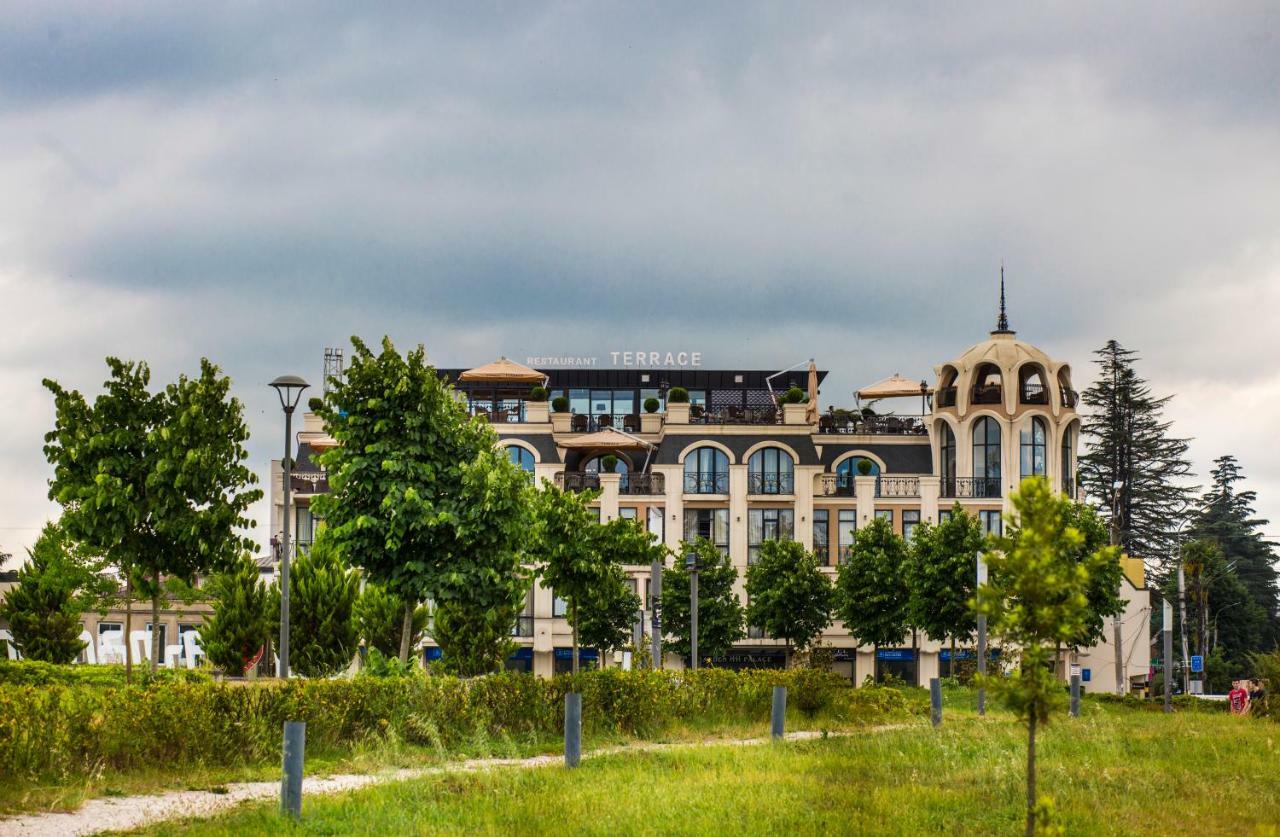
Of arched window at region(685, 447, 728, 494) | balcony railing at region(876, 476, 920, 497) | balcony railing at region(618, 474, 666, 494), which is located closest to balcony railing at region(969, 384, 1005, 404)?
balcony railing at region(876, 476, 920, 497)

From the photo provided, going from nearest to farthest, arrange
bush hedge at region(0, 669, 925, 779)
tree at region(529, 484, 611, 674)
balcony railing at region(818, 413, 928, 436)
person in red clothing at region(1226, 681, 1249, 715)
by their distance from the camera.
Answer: bush hedge at region(0, 669, 925, 779)
tree at region(529, 484, 611, 674)
person in red clothing at region(1226, 681, 1249, 715)
balcony railing at region(818, 413, 928, 436)

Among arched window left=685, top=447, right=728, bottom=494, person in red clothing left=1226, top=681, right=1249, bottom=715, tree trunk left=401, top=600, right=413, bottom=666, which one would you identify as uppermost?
arched window left=685, top=447, right=728, bottom=494

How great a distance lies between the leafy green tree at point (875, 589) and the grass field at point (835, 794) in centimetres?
3012

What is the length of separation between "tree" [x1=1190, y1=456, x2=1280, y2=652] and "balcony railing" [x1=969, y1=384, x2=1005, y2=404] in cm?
2884

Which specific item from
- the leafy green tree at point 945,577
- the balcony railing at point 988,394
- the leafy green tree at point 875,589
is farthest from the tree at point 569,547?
the balcony railing at point 988,394

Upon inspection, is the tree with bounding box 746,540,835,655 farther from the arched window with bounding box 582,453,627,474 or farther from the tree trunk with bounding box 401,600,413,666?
the tree trunk with bounding box 401,600,413,666

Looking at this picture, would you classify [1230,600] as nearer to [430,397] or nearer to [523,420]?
[523,420]

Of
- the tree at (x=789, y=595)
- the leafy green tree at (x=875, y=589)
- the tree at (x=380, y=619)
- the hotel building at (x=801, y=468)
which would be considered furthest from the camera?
the hotel building at (x=801, y=468)

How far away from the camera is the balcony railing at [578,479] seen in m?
66.8

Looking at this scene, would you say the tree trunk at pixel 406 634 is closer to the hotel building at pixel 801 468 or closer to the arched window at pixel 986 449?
the hotel building at pixel 801 468

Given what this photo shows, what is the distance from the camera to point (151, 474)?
27656mm

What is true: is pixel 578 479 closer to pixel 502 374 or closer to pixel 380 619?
pixel 502 374

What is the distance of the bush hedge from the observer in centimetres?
1716

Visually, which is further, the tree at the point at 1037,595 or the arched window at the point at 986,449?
the arched window at the point at 986,449
